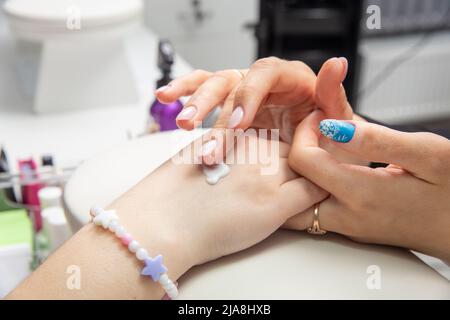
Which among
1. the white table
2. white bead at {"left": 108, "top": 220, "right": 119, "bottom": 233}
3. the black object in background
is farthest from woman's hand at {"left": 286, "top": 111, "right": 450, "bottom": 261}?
the black object in background

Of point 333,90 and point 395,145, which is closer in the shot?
point 395,145

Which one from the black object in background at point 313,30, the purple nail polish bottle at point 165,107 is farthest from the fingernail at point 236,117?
the black object in background at point 313,30

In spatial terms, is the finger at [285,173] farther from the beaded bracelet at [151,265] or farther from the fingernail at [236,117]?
the beaded bracelet at [151,265]

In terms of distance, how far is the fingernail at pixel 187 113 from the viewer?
61 centimetres

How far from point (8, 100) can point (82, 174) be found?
1.14 meters

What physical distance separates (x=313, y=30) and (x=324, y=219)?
52.3 inches

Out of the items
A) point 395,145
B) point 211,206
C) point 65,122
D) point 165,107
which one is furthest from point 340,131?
point 65,122

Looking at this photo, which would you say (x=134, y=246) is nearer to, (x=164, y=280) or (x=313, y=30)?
(x=164, y=280)

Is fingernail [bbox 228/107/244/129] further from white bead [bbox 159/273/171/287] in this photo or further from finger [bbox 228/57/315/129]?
white bead [bbox 159/273/171/287]

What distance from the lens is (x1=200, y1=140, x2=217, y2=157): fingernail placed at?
0.59 meters

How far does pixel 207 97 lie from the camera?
26.1 inches

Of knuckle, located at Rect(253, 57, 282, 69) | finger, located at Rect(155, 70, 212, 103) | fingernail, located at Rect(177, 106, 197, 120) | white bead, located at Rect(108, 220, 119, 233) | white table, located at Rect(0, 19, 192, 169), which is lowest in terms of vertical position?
white table, located at Rect(0, 19, 192, 169)
